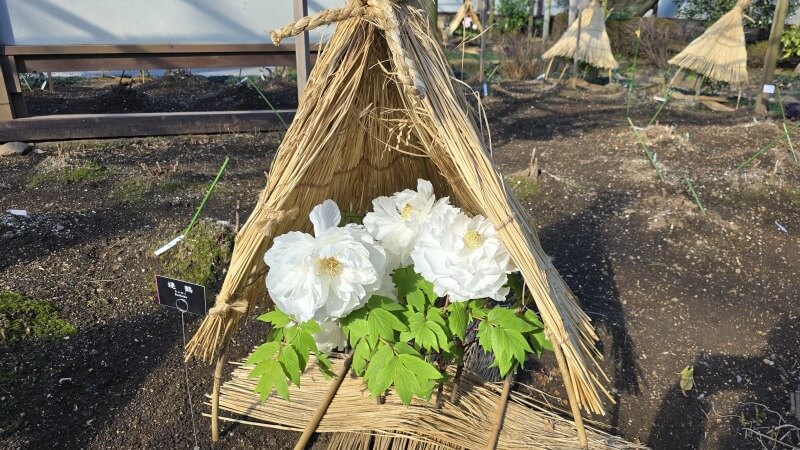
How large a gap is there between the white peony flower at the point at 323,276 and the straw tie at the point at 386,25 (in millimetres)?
337

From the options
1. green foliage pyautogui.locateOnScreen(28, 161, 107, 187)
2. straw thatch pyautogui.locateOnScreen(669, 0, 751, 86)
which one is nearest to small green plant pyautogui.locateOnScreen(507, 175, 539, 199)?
green foliage pyautogui.locateOnScreen(28, 161, 107, 187)

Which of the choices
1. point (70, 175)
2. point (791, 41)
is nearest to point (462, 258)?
point (70, 175)

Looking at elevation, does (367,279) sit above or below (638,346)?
above

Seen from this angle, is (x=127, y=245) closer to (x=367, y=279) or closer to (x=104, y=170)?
(x=104, y=170)

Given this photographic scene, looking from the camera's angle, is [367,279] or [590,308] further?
[590,308]

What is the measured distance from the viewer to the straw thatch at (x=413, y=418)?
1.46m

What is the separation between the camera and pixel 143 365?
1.84m

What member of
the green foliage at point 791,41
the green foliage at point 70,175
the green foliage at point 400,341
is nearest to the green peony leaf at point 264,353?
the green foliage at point 400,341

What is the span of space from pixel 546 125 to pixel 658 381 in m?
3.24

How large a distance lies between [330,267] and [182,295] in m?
0.54

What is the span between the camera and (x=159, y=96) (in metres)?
5.11

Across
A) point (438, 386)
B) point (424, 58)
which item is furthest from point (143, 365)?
point (424, 58)

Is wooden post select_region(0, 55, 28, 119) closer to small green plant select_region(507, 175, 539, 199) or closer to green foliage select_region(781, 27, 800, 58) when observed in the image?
small green plant select_region(507, 175, 539, 199)

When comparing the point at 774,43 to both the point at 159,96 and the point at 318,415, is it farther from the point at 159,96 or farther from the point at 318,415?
the point at 159,96
